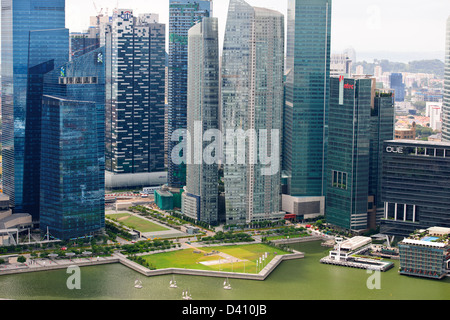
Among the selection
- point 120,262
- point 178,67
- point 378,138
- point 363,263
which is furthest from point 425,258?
point 178,67

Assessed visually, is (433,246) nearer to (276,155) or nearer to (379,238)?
(379,238)

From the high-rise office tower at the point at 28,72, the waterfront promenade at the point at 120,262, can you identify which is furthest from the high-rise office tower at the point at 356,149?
the high-rise office tower at the point at 28,72

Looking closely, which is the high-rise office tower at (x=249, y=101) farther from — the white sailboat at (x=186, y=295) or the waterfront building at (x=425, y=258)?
the white sailboat at (x=186, y=295)

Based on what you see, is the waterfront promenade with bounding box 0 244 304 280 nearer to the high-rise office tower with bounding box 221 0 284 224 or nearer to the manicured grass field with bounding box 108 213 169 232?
the manicured grass field with bounding box 108 213 169 232

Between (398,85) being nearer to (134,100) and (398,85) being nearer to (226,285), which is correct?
(134,100)

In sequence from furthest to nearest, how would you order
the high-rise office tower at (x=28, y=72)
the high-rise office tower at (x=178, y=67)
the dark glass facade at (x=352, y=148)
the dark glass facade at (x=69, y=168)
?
1. the high-rise office tower at (x=178, y=67)
2. the high-rise office tower at (x=28, y=72)
3. the dark glass facade at (x=352, y=148)
4. the dark glass facade at (x=69, y=168)

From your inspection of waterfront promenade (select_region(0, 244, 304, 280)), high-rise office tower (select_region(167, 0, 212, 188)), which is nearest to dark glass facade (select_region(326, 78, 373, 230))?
waterfront promenade (select_region(0, 244, 304, 280))

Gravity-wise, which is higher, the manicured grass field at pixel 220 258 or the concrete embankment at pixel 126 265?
the manicured grass field at pixel 220 258

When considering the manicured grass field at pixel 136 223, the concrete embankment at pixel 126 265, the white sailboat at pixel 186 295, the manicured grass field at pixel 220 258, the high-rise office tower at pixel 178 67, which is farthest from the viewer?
the high-rise office tower at pixel 178 67

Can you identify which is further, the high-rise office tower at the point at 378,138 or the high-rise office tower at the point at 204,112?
the high-rise office tower at the point at 204,112

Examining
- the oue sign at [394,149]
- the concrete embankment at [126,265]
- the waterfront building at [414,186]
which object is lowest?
the concrete embankment at [126,265]
